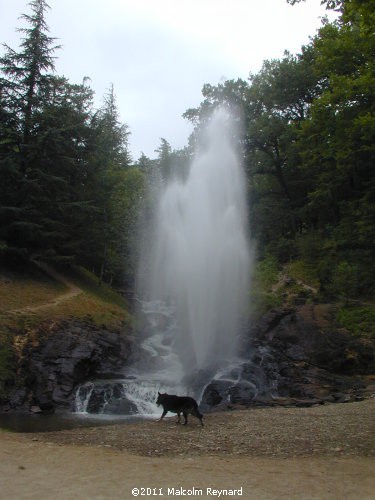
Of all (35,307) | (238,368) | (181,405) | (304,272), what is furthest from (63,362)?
(304,272)

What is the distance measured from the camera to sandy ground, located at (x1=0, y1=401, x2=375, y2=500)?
5926 millimetres

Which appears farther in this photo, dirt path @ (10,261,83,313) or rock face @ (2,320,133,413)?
dirt path @ (10,261,83,313)

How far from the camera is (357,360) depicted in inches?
742

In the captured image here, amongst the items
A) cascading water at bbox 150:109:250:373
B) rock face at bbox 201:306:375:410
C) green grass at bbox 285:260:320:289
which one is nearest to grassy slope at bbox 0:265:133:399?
cascading water at bbox 150:109:250:373

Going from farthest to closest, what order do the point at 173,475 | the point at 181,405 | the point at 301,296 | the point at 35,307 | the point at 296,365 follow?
the point at 301,296
the point at 35,307
the point at 296,365
the point at 181,405
the point at 173,475

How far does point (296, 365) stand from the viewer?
734 inches

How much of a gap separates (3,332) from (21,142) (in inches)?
590

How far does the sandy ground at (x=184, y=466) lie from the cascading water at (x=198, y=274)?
846cm

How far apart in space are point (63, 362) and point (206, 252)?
11166 mm

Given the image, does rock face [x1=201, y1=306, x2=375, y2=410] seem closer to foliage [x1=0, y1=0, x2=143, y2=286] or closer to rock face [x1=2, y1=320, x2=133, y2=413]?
rock face [x1=2, y1=320, x2=133, y2=413]

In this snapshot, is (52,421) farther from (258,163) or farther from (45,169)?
(258,163)

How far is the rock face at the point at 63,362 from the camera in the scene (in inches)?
643

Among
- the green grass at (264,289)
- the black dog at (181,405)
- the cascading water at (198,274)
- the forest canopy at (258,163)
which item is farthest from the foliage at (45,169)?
the black dog at (181,405)

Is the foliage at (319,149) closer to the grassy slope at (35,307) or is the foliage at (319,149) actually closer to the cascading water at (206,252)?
the cascading water at (206,252)
